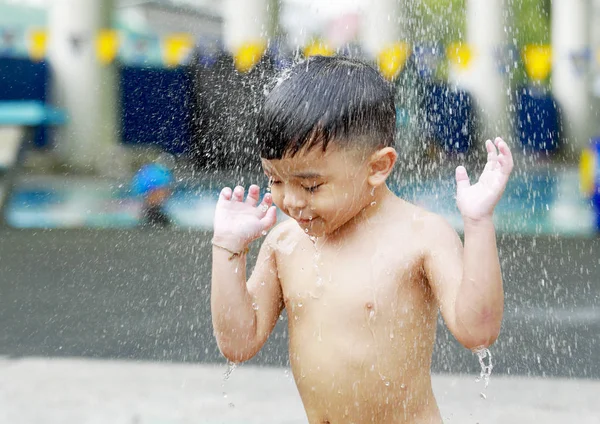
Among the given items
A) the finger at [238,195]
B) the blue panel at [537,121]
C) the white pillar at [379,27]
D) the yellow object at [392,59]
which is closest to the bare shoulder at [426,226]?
the finger at [238,195]

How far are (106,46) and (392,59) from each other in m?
2.89

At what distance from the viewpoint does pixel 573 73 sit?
7.70 meters

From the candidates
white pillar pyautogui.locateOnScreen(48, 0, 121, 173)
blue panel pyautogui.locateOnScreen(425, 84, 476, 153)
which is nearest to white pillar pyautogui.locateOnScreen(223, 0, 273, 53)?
white pillar pyautogui.locateOnScreen(48, 0, 121, 173)

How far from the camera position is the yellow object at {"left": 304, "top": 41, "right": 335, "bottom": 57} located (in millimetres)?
6409

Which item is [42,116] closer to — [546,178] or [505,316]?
[546,178]

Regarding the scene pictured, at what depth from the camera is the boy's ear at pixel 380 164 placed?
179 centimetres

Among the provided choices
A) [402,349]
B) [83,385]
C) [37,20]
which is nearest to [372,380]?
[402,349]

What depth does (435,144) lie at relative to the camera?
7258mm

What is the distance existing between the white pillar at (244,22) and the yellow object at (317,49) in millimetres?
908

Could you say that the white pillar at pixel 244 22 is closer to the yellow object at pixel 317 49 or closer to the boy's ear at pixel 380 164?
the yellow object at pixel 317 49

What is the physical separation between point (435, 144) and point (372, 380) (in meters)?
5.58

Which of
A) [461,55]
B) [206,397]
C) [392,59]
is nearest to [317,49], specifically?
[392,59]

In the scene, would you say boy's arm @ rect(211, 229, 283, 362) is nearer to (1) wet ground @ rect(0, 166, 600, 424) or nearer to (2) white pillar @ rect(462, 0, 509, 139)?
(1) wet ground @ rect(0, 166, 600, 424)

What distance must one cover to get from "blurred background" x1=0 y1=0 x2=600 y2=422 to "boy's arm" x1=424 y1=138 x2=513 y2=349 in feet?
11.6
